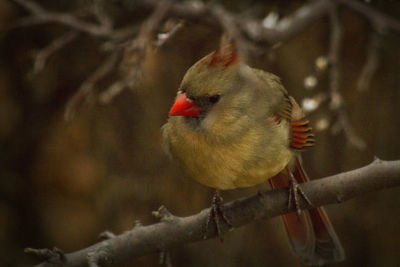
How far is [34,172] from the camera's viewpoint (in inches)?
150

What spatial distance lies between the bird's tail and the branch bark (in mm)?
373

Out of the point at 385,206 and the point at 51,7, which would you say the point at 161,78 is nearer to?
the point at 51,7

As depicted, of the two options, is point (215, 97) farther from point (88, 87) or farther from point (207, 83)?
point (88, 87)

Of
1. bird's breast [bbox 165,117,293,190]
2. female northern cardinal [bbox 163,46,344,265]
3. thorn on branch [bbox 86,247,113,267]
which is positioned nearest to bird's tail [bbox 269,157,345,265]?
female northern cardinal [bbox 163,46,344,265]

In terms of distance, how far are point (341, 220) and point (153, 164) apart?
131 cm

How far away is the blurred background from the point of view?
3.66 meters

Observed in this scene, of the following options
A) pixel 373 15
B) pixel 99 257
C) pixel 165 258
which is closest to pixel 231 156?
pixel 165 258

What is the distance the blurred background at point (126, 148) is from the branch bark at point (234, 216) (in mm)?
1480

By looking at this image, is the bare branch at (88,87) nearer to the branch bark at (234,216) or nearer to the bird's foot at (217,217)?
the branch bark at (234,216)

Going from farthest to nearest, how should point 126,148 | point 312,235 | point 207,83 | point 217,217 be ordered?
1. point 126,148
2. point 312,235
3. point 217,217
4. point 207,83

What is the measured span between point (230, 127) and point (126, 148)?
177 centimetres

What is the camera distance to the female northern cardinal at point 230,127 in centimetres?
184

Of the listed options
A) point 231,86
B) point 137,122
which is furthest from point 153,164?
point 231,86

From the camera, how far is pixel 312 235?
2578 mm
